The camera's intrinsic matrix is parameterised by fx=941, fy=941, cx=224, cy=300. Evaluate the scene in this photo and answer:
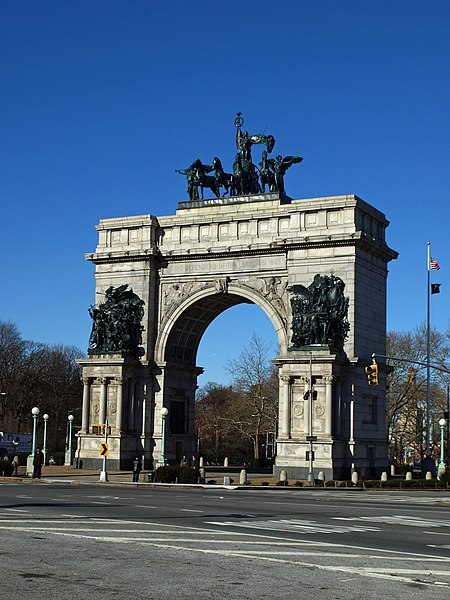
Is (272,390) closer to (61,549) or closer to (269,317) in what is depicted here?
(269,317)

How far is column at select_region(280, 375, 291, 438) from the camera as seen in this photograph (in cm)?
5744

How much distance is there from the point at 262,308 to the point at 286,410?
785 centimetres

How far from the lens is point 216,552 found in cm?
1825

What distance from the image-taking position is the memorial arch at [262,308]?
5728cm

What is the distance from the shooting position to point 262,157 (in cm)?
6506

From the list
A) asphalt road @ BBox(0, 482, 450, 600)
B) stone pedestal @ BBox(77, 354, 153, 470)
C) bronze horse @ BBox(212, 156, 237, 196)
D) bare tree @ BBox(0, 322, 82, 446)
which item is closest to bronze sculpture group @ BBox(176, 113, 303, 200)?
bronze horse @ BBox(212, 156, 237, 196)

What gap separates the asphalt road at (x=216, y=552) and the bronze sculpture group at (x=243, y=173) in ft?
119

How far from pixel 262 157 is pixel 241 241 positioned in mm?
6610

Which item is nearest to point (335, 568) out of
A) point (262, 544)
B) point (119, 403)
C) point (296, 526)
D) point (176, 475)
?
point (262, 544)

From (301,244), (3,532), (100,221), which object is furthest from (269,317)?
(3,532)

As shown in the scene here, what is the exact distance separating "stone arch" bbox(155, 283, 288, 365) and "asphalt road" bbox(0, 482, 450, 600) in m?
30.9

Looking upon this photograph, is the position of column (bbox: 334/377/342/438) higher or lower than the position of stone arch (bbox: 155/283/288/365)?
lower

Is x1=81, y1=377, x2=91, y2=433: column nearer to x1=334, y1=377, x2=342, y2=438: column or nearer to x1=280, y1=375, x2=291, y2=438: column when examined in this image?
x1=280, y1=375, x2=291, y2=438: column

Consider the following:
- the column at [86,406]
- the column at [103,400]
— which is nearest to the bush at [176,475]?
the column at [103,400]
